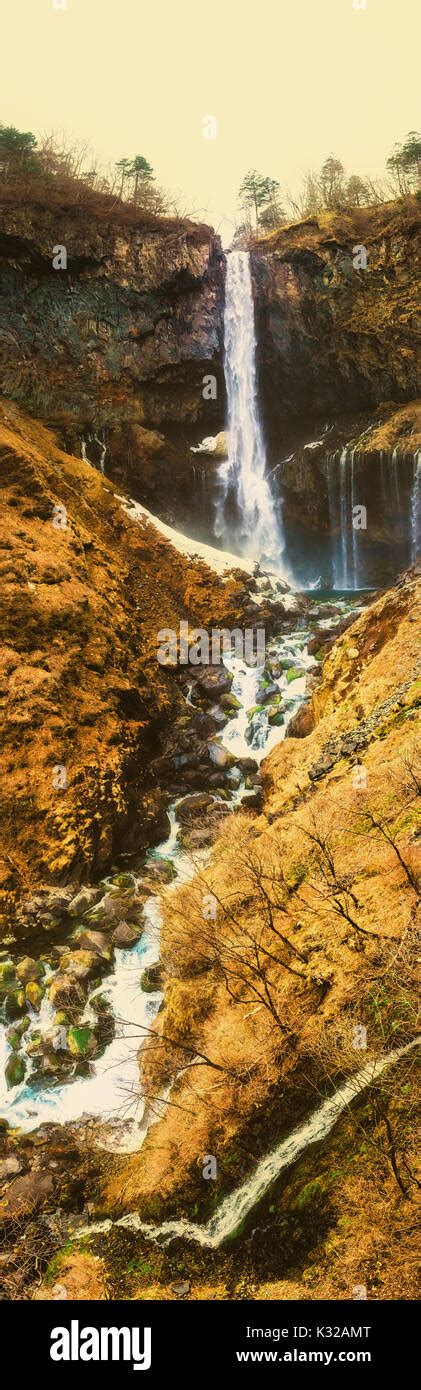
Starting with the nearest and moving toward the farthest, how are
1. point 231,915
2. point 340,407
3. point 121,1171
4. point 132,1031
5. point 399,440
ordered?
point 121,1171 → point 231,915 → point 132,1031 → point 399,440 → point 340,407

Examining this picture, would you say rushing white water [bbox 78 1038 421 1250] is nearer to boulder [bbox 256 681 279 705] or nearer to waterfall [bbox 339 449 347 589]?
boulder [bbox 256 681 279 705]

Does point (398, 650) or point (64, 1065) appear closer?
point (64, 1065)

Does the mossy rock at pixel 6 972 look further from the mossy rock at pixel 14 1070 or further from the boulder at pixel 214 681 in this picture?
the boulder at pixel 214 681

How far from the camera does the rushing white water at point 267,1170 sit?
6.73m

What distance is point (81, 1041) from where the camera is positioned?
417 inches

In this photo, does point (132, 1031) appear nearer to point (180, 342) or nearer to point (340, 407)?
point (180, 342)

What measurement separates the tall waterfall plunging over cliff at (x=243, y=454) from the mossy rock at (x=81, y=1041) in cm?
2121

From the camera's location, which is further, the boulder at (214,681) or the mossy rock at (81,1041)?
the boulder at (214,681)

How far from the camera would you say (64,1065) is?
10297 mm

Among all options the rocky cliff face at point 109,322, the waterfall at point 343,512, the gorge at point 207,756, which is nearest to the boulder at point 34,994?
the gorge at point 207,756

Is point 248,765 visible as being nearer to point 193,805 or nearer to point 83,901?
point 193,805

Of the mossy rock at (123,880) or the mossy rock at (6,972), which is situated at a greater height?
the mossy rock at (123,880)

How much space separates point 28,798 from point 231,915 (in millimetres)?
5565
